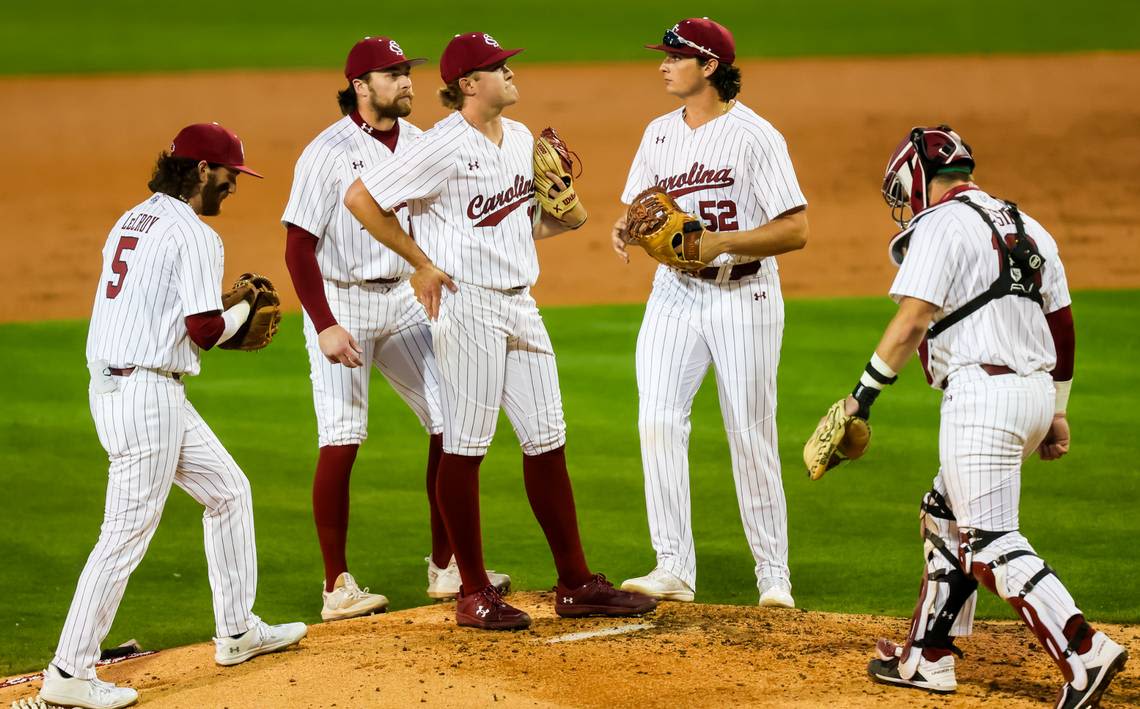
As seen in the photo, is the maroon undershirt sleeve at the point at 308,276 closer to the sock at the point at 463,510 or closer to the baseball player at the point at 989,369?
the sock at the point at 463,510

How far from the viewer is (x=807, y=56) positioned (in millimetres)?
22031

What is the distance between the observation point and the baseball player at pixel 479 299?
520 centimetres

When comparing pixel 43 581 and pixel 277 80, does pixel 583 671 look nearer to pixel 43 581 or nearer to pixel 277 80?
pixel 43 581

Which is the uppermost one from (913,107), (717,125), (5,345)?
(913,107)

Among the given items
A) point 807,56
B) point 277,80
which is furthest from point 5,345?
point 807,56

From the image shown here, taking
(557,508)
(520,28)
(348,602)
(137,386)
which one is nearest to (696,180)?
(557,508)

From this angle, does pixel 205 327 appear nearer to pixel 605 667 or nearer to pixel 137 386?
pixel 137 386

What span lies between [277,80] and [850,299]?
11013 mm

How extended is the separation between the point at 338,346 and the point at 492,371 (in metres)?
0.60

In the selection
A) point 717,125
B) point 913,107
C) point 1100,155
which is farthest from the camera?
point 913,107

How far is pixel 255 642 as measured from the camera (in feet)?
16.4

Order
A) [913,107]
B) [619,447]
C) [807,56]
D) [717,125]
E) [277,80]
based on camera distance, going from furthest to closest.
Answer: [807,56]
[277,80]
[913,107]
[619,447]
[717,125]

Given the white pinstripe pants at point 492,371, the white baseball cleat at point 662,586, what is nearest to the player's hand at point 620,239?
the white pinstripe pants at point 492,371

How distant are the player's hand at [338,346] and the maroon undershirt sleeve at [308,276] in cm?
6
